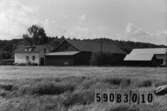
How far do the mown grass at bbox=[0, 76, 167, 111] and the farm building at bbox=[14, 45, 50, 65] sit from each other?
46.2 metres

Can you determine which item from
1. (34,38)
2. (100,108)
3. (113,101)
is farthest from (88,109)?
(34,38)

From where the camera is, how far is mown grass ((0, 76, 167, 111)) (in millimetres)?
8383

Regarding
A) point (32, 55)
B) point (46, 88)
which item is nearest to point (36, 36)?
point (32, 55)

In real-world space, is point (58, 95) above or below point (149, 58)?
below

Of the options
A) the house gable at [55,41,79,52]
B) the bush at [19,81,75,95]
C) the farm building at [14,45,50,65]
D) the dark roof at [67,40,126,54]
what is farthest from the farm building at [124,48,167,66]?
the bush at [19,81,75,95]

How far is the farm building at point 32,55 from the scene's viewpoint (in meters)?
59.4

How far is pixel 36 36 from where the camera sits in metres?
88.9

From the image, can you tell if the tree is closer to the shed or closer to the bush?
the shed

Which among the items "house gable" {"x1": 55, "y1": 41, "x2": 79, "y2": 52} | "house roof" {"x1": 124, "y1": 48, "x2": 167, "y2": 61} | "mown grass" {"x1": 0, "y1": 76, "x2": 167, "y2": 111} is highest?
"house gable" {"x1": 55, "y1": 41, "x2": 79, "y2": 52}

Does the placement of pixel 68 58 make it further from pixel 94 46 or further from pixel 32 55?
pixel 32 55

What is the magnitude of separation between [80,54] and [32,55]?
49.3ft

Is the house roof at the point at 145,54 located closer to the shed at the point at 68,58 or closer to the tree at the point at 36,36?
the shed at the point at 68,58

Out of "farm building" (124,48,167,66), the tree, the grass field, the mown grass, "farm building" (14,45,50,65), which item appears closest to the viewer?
the grass field

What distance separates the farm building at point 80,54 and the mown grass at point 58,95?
1302 inches
